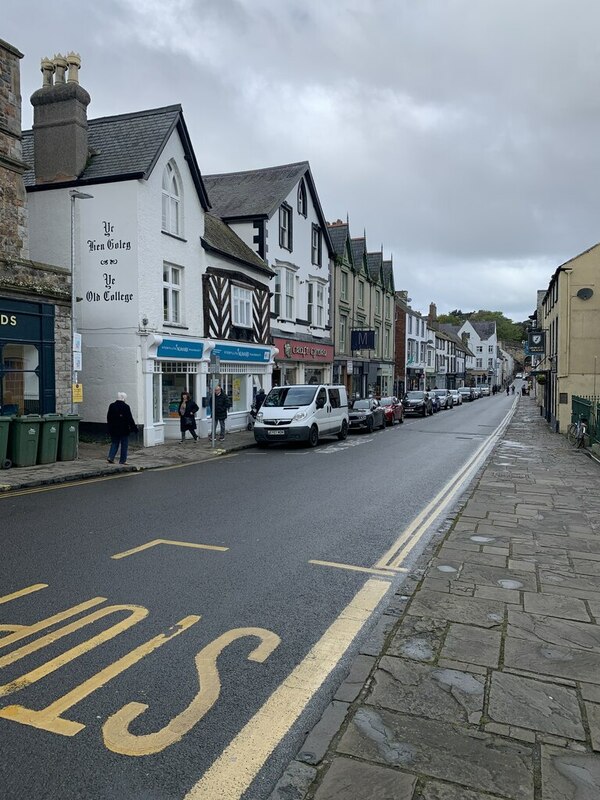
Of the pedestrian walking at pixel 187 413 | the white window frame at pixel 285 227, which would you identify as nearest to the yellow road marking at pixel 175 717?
the pedestrian walking at pixel 187 413

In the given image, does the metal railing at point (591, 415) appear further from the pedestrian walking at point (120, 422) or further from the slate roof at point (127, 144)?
the slate roof at point (127, 144)

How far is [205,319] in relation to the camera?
21.0 meters

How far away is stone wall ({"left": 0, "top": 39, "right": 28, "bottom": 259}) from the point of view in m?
15.5

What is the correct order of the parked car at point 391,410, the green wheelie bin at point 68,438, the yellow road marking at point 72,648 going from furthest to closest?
the parked car at point 391,410 < the green wheelie bin at point 68,438 < the yellow road marking at point 72,648

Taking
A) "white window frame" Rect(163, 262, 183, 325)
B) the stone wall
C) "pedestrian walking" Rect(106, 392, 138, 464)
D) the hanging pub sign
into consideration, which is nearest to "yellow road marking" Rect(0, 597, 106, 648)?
"pedestrian walking" Rect(106, 392, 138, 464)

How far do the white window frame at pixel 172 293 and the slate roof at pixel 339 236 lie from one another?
1884cm

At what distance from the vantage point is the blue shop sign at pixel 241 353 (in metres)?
22.0

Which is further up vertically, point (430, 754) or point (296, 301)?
point (296, 301)

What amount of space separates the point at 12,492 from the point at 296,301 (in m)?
21.0

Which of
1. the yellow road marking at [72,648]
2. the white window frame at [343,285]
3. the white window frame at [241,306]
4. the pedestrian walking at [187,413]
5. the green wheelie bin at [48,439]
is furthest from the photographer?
the white window frame at [343,285]

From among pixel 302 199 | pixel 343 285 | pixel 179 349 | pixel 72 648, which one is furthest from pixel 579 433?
pixel 343 285

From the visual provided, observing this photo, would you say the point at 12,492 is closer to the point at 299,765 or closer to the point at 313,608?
the point at 313,608

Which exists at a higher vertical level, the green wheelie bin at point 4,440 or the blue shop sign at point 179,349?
the blue shop sign at point 179,349

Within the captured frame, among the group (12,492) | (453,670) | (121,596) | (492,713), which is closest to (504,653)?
(453,670)
